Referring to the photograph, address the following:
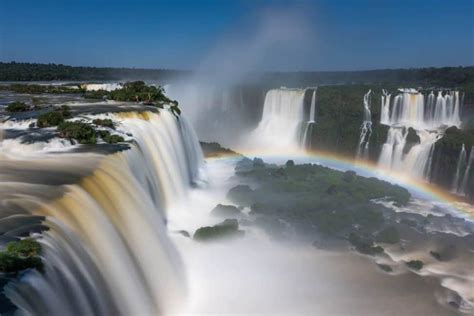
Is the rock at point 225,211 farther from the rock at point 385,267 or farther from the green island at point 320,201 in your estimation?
the rock at point 385,267

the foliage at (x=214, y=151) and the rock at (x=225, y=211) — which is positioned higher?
the foliage at (x=214, y=151)

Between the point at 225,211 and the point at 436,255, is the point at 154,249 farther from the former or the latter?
the point at 436,255

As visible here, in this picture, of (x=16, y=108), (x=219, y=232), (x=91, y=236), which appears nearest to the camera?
(x=91, y=236)

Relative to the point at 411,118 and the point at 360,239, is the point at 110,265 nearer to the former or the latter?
the point at 360,239

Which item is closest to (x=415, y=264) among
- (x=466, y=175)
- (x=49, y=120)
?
(x=466, y=175)

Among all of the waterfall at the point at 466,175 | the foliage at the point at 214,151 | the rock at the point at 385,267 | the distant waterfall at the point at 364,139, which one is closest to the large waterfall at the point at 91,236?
the rock at the point at 385,267

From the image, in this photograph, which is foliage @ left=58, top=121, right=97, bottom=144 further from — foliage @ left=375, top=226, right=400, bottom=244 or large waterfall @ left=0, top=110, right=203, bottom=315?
foliage @ left=375, top=226, right=400, bottom=244

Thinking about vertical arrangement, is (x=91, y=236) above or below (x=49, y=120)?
below

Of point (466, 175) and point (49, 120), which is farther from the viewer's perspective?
point (466, 175)
